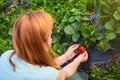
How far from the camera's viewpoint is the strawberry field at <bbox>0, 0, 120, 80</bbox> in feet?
13.4

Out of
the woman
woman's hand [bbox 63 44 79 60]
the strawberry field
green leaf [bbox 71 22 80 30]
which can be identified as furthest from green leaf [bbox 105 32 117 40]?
the woman

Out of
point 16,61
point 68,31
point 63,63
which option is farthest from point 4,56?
point 68,31

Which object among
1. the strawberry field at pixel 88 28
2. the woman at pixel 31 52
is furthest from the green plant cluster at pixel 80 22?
the woman at pixel 31 52

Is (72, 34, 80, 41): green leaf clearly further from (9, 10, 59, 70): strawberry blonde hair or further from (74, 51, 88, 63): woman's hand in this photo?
(9, 10, 59, 70): strawberry blonde hair

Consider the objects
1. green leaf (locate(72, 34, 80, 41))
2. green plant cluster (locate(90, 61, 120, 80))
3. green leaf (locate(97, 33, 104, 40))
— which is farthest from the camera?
green leaf (locate(72, 34, 80, 41))

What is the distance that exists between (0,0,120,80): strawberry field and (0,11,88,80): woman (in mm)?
898

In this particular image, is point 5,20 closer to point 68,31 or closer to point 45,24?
point 68,31

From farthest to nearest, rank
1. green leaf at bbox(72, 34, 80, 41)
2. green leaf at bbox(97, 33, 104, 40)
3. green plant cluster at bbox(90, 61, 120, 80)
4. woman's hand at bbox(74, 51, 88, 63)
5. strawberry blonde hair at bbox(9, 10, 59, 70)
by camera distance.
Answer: green leaf at bbox(72, 34, 80, 41) < green leaf at bbox(97, 33, 104, 40) < green plant cluster at bbox(90, 61, 120, 80) < woman's hand at bbox(74, 51, 88, 63) < strawberry blonde hair at bbox(9, 10, 59, 70)

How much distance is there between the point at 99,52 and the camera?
4270mm

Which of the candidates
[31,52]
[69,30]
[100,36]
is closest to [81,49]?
[100,36]

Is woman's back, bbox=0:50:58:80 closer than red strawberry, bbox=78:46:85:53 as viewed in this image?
Yes

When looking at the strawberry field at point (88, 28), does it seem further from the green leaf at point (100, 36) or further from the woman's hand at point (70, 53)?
the woman's hand at point (70, 53)

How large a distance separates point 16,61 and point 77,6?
1.81 meters

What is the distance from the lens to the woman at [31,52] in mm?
3168
